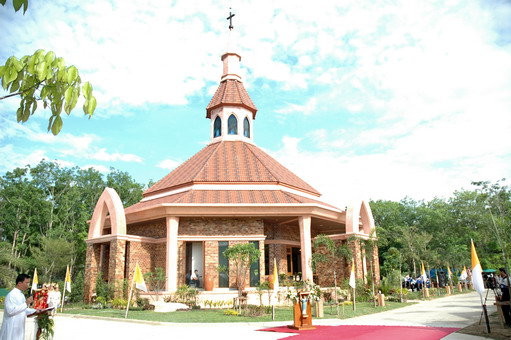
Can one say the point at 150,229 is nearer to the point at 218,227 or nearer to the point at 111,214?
the point at 111,214

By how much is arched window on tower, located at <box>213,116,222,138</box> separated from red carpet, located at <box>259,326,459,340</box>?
18135 millimetres

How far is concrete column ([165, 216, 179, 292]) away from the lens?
17953 millimetres

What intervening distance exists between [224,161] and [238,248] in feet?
26.8

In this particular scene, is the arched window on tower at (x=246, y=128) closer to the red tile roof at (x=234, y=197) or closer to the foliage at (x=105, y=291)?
the red tile roof at (x=234, y=197)

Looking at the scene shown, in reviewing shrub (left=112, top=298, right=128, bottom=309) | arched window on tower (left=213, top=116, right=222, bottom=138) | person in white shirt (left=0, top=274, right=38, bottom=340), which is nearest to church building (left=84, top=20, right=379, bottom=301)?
shrub (left=112, top=298, right=128, bottom=309)

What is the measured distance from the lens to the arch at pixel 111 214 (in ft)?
62.9

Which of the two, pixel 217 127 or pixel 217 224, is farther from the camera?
pixel 217 127

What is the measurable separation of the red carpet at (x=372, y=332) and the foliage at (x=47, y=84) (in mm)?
7434

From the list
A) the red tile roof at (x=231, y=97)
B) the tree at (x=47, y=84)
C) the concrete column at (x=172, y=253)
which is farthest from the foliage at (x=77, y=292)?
the tree at (x=47, y=84)

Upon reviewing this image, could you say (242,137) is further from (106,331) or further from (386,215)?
(386,215)

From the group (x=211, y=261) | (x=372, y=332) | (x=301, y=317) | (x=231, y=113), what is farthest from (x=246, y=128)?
(x=372, y=332)

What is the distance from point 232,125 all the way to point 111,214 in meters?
10.6

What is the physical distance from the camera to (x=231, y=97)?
27.4 m

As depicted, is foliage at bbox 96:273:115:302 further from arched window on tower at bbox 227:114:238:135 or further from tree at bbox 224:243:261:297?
arched window on tower at bbox 227:114:238:135
